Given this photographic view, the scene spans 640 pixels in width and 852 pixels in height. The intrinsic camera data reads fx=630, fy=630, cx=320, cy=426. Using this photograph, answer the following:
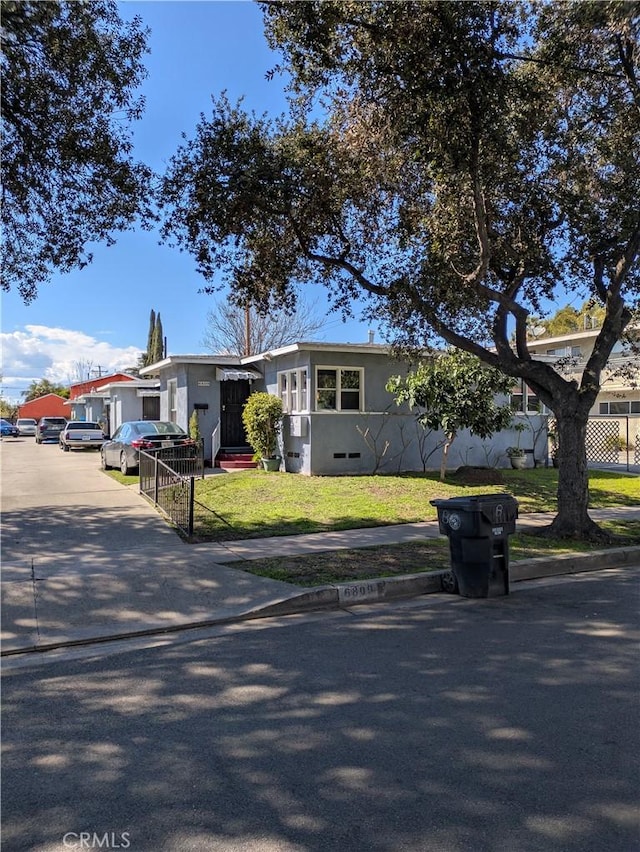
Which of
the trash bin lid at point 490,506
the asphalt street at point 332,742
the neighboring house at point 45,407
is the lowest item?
the asphalt street at point 332,742

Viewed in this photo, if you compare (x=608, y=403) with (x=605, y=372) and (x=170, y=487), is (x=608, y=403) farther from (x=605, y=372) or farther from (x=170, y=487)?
(x=170, y=487)

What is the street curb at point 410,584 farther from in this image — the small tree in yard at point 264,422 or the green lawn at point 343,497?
the small tree in yard at point 264,422

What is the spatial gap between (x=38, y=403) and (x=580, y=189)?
7688 cm

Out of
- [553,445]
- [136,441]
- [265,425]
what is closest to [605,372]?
[553,445]

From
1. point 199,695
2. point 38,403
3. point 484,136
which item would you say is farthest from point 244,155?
point 38,403

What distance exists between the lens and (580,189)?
960 cm

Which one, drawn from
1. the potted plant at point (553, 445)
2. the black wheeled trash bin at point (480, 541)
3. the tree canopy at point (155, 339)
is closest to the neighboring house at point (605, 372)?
the potted plant at point (553, 445)

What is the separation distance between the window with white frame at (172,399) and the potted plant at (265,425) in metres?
5.16

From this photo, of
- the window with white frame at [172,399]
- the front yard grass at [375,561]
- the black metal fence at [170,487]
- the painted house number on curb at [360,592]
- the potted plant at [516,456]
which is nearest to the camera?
the painted house number on curb at [360,592]

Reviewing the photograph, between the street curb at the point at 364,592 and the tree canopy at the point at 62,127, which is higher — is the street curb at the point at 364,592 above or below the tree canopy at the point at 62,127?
below

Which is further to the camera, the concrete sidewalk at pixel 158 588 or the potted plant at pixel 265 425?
the potted plant at pixel 265 425

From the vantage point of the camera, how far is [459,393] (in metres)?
15.0

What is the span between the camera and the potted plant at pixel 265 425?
17.0m

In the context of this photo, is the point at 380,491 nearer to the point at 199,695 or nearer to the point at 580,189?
the point at 580,189
